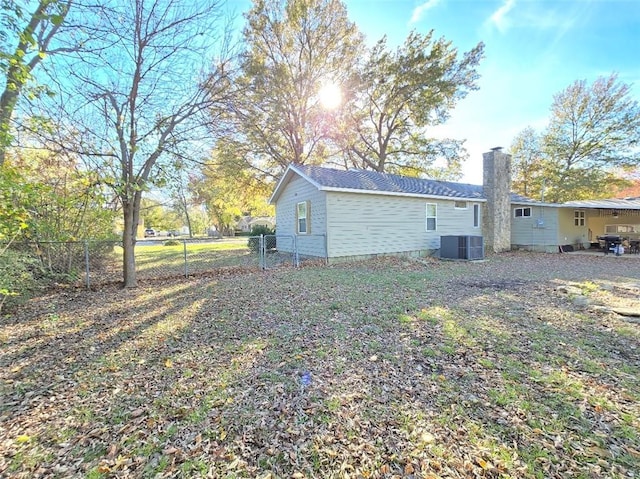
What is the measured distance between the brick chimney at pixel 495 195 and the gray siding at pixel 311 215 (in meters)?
9.13

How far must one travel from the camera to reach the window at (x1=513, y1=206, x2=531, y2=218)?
15.2 metres

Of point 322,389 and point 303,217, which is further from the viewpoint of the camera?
point 303,217

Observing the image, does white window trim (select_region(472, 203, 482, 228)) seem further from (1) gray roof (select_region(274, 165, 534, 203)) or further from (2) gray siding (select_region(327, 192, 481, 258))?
(2) gray siding (select_region(327, 192, 481, 258))

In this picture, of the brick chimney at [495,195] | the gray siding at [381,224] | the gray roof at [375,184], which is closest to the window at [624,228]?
the brick chimney at [495,195]

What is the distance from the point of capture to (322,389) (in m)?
2.78

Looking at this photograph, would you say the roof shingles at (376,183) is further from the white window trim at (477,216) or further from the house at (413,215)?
the white window trim at (477,216)

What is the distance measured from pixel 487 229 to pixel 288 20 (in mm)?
15759

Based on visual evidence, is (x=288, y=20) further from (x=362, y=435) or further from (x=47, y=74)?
(x=362, y=435)

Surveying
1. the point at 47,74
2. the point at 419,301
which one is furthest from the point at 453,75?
the point at 47,74

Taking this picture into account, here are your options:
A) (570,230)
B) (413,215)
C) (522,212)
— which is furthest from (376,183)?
(570,230)

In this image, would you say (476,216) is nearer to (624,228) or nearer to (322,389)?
(624,228)

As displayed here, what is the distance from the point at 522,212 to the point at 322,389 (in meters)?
16.9

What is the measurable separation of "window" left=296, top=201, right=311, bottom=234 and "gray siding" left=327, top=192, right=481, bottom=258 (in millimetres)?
1440

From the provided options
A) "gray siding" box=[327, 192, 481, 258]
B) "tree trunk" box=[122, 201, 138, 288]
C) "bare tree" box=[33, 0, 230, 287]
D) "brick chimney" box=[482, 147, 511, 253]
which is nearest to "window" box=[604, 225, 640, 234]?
"brick chimney" box=[482, 147, 511, 253]
